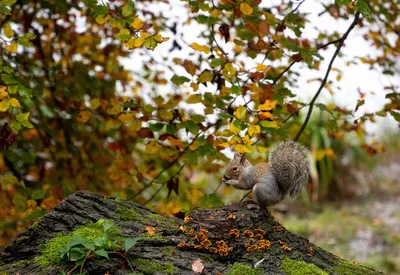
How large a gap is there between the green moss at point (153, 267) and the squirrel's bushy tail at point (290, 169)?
2.24ft

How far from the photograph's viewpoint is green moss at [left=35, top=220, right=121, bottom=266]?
1.99 m

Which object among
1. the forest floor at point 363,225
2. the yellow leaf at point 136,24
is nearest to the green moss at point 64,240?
the yellow leaf at point 136,24

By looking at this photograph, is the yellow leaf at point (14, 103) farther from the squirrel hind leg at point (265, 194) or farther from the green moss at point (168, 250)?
the squirrel hind leg at point (265, 194)

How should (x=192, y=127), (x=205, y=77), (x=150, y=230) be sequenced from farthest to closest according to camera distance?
(x=192, y=127) < (x=205, y=77) < (x=150, y=230)

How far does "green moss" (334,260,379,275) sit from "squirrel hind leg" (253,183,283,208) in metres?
0.38

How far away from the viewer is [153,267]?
1.98 meters

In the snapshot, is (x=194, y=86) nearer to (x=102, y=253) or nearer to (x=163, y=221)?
(x=163, y=221)

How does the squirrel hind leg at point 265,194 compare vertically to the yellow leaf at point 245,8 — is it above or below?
below

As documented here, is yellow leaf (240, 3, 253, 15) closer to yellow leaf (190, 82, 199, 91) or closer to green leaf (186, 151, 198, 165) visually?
yellow leaf (190, 82, 199, 91)

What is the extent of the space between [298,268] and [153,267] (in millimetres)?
556

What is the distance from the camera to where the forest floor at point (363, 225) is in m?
6.49

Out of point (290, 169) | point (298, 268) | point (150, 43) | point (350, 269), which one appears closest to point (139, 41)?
point (150, 43)

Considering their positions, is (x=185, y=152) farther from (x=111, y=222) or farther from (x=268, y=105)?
(x=111, y=222)

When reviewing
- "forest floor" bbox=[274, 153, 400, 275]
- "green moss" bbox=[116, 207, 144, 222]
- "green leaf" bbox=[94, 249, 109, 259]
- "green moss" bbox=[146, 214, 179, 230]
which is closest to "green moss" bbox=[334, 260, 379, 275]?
"green moss" bbox=[146, 214, 179, 230]
